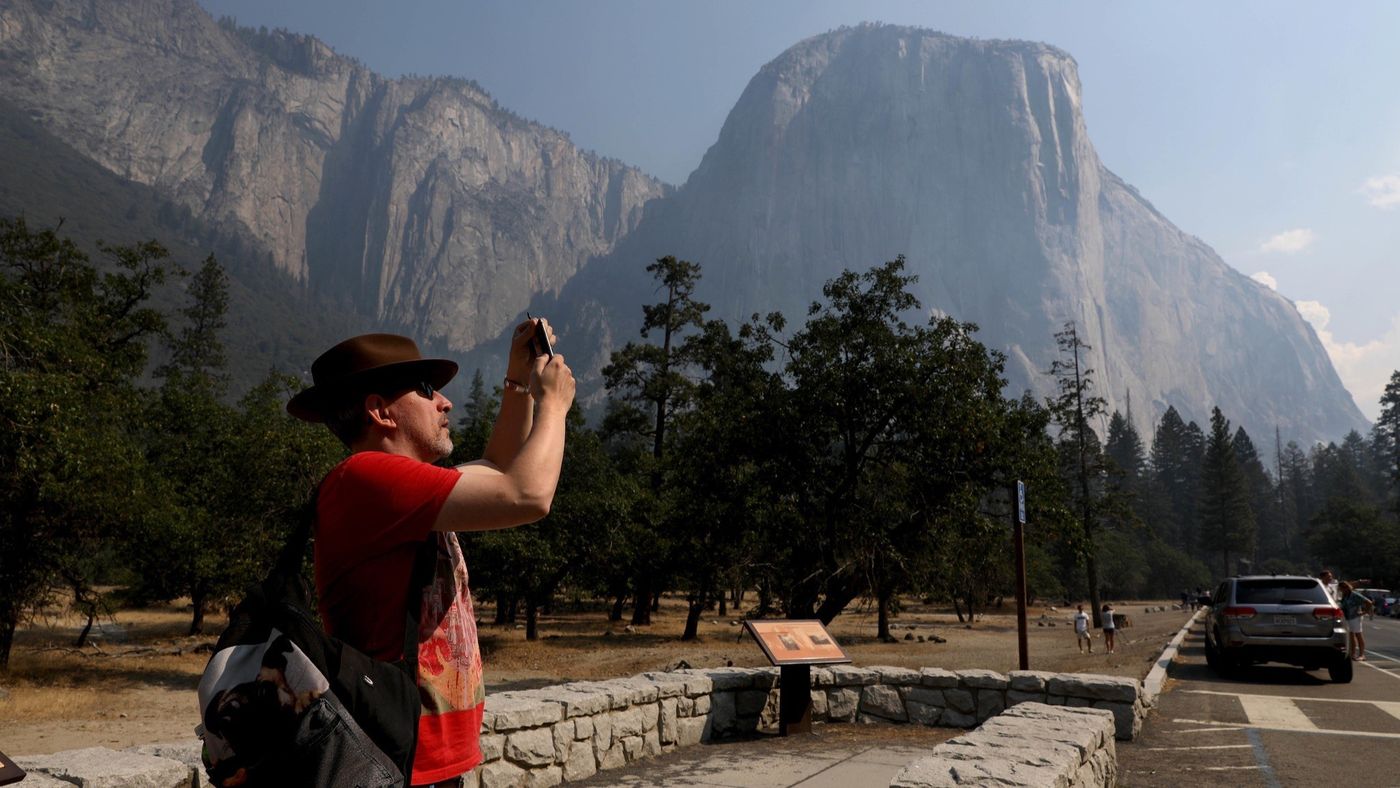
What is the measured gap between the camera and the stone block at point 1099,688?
8.58m

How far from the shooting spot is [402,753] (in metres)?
1.61

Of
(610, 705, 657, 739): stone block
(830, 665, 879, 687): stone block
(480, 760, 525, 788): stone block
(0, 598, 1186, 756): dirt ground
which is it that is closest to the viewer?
(480, 760, 525, 788): stone block

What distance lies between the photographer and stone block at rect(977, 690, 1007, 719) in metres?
9.06

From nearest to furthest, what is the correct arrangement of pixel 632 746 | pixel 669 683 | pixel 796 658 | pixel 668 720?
1. pixel 632 746
2. pixel 668 720
3. pixel 669 683
4. pixel 796 658

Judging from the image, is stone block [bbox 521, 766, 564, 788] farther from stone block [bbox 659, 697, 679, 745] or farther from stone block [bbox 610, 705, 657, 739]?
stone block [bbox 659, 697, 679, 745]

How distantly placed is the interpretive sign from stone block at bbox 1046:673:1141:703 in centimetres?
235

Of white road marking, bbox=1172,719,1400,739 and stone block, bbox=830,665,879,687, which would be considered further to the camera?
stone block, bbox=830,665,879,687

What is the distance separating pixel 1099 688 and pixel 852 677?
2.55 meters

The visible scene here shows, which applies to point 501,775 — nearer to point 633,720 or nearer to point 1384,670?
point 633,720

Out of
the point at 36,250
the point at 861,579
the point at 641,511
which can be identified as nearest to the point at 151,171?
the point at 36,250

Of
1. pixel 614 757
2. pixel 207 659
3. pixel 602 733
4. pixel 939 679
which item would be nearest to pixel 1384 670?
pixel 939 679

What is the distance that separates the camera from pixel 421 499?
1697mm

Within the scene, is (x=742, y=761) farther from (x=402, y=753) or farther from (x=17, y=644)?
(x=17, y=644)

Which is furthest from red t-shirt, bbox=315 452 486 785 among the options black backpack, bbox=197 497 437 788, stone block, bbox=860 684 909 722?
stone block, bbox=860 684 909 722
